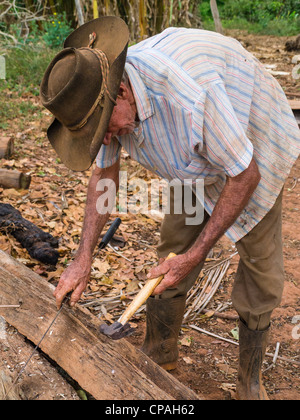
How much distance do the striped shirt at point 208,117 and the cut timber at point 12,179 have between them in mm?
2604

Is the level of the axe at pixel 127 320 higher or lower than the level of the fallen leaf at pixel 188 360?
higher

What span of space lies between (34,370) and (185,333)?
5.64ft

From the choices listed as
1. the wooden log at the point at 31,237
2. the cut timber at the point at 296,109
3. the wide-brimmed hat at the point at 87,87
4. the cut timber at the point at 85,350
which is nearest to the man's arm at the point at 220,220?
the cut timber at the point at 85,350

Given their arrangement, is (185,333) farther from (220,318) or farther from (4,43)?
(4,43)

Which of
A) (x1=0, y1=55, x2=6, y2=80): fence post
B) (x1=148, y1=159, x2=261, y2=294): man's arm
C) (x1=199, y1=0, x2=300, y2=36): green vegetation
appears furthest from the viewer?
(x1=199, y1=0, x2=300, y2=36): green vegetation

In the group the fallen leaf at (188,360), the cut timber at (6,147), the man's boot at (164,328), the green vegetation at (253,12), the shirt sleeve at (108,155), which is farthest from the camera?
the green vegetation at (253,12)

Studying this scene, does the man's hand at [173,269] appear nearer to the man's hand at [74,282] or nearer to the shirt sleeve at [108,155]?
the man's hand at [74,282]

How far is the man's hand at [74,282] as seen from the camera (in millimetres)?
2543

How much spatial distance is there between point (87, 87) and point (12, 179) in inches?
133

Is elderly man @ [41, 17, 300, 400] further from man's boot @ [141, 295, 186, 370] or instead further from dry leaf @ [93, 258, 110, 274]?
dry leaf @ [93, 258, 110, 274]

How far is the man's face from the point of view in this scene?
2.24 meters

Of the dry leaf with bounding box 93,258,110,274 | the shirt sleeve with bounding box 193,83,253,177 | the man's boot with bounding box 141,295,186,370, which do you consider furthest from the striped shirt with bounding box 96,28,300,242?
the dry leaf with bounding box 93,258,110,274

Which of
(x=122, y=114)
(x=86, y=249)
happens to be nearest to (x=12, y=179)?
(x=86, y=249)
